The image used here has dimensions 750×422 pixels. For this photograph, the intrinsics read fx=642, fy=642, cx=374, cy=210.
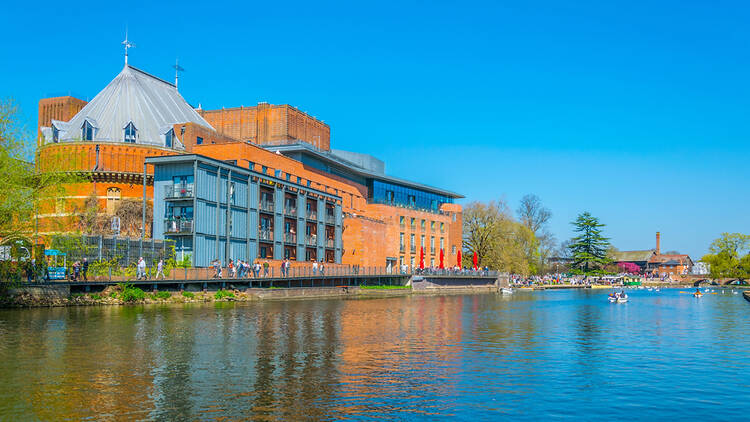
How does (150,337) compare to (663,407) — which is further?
(150,337)

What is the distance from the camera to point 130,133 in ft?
258

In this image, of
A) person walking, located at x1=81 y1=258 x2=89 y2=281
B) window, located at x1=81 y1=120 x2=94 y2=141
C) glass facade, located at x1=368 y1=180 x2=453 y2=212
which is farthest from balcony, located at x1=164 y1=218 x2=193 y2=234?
glass facade, located at x1=368 y1=180 x2=453 y2=212

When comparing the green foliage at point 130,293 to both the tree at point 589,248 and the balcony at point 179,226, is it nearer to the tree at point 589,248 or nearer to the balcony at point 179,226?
the balcony at point 179,226

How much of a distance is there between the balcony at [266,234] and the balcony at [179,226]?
962 centimetres

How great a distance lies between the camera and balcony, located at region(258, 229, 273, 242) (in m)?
62.9

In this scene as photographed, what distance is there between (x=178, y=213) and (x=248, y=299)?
990 centimetres

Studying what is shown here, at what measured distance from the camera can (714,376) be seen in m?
20.3

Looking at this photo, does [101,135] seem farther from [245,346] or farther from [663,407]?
[663,407]

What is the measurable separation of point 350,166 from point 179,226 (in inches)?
1695

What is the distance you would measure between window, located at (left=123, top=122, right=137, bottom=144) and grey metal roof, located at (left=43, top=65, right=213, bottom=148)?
1.90ft

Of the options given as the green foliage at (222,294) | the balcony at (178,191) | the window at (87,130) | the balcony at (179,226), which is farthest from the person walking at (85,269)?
the window at (87,130)

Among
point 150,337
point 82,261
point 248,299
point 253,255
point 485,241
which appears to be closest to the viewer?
point 150,337

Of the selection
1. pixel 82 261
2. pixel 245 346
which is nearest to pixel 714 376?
pixel 245 346

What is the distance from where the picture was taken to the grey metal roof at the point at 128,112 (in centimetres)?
7994
